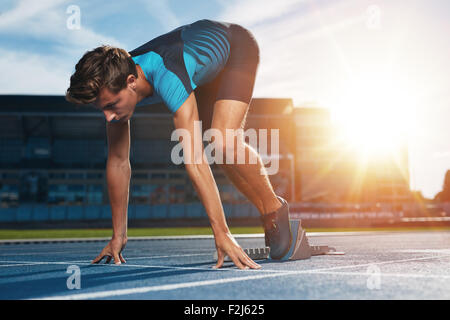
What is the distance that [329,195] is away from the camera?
51.0m

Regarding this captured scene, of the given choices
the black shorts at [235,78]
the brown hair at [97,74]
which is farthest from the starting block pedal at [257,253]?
the brown hair at [97,74]

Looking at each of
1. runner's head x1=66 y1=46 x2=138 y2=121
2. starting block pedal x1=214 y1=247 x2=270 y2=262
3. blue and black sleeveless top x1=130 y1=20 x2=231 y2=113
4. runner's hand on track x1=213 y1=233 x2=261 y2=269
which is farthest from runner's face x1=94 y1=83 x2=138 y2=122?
starting block pedal x1=214 y1=247 x2=270 y2=262

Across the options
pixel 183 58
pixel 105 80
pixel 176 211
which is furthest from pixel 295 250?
pixel 176 211

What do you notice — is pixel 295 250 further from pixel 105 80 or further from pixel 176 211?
pixel 176 211

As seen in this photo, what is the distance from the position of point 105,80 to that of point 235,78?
1.07 metres

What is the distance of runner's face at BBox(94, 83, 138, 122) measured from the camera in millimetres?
3199

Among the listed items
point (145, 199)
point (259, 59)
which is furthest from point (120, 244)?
point (145, 199)

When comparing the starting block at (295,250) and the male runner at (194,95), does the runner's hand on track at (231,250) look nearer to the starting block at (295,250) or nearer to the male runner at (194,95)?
the male runner at (194,95)

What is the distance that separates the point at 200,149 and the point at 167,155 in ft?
136

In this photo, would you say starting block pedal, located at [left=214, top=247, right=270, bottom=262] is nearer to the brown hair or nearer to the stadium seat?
the brown hair

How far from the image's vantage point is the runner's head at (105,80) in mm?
3125

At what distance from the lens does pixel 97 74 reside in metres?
3.12

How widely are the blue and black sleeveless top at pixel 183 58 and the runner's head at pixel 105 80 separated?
0.17 meters

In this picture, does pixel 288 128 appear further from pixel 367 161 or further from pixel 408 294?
pixel 408 294
